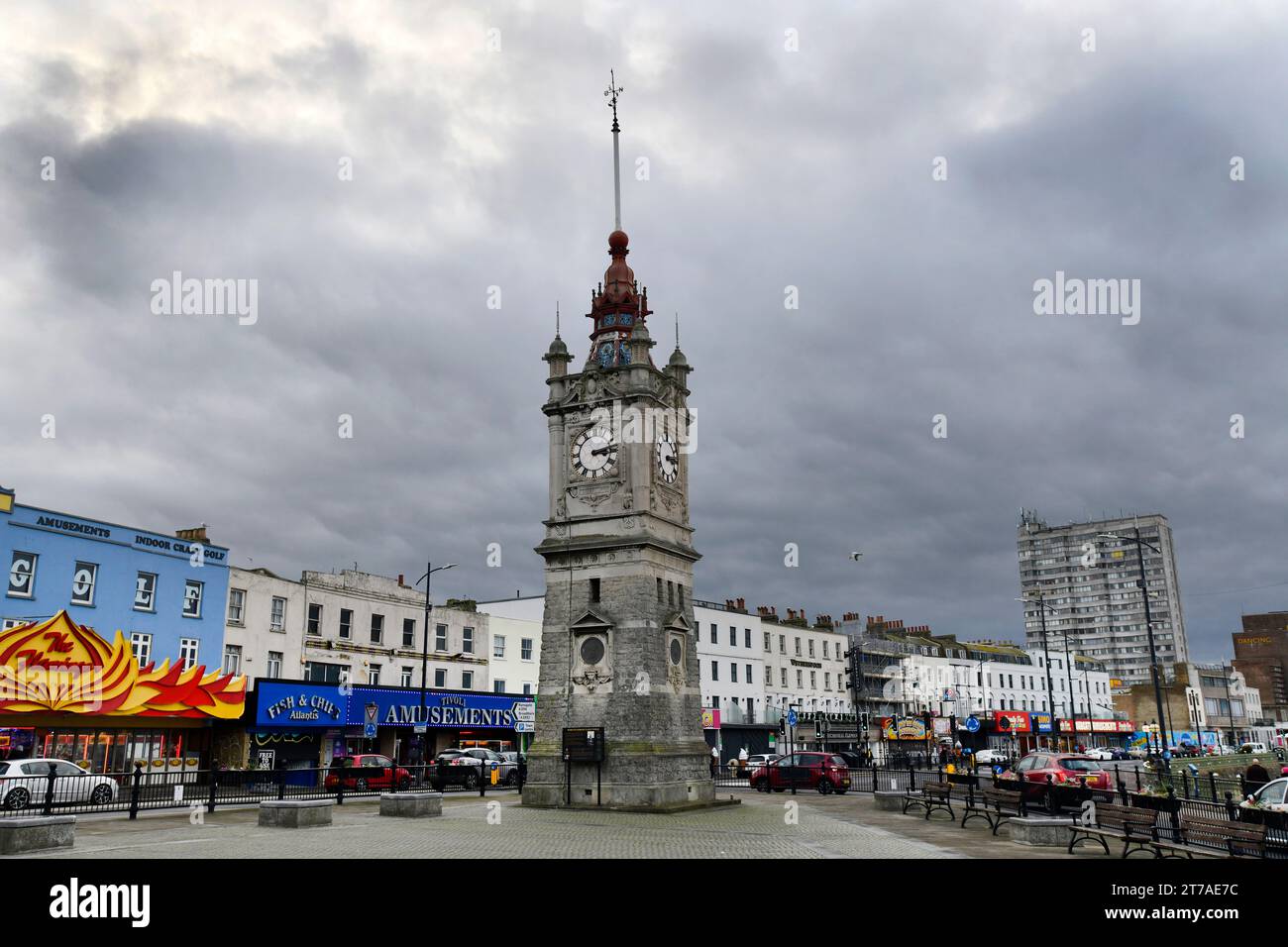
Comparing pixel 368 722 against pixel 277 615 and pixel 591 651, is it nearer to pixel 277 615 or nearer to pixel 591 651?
pixel 277 615

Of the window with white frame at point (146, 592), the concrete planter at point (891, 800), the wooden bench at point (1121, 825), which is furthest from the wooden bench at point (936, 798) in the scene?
the window with white frame at point (146, 592)

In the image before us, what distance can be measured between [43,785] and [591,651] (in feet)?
52.1

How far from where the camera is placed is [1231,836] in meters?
15.5

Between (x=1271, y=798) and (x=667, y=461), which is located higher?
Result: (x=667, y=461)

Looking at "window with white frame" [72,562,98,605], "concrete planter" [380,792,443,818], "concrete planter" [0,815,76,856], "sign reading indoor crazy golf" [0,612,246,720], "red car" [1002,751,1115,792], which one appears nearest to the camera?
"concrete planter" [0,815,76,856]

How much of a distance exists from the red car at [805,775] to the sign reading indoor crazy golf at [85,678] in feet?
72.1

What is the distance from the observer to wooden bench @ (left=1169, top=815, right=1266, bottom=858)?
48.8 feet

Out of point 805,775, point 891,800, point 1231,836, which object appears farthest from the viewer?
point 805,775

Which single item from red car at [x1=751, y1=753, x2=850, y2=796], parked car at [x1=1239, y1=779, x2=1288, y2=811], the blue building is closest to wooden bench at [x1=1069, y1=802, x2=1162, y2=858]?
parked car at [x1=1239, y1=779, x2=1288, y2=811]

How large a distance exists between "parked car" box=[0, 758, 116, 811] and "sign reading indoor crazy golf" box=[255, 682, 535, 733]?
11503 millimetres

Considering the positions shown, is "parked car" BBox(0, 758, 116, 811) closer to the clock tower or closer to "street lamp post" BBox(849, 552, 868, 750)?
the clock tower

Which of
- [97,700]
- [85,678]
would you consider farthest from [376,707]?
[85,678]

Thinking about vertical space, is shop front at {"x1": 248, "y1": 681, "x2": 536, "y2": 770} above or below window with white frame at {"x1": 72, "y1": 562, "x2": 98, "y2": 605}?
→ below
